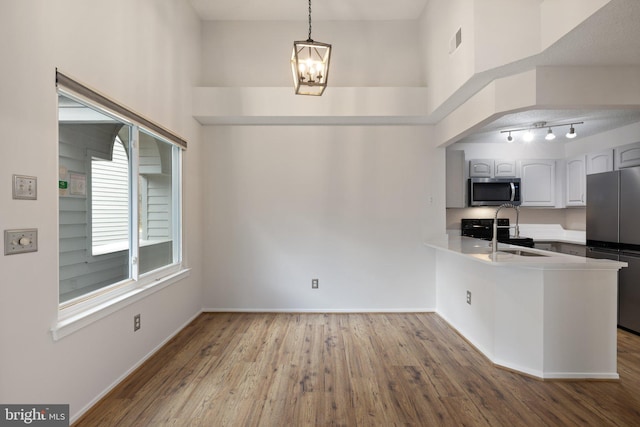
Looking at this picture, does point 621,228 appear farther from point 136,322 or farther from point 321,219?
point 136,322

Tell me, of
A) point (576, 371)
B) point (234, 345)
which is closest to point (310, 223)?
point (234, 345)

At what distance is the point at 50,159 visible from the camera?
70.4 inches

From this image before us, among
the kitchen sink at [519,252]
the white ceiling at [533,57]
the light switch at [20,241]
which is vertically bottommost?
the kitchen sink at [519,252]

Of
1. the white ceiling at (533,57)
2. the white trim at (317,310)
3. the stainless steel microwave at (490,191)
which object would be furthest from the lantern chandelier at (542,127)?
the white trim at (317,310)

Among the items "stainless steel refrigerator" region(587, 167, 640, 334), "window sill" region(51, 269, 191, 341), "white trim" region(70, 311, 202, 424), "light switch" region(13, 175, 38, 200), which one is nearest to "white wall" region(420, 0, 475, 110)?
"stainless steel refrigerator" region(587, 167, 640, 334)

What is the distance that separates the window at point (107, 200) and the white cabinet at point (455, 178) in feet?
12.1

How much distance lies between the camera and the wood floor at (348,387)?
204 cm

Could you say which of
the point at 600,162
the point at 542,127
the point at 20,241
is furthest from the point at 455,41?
the point at 20,241

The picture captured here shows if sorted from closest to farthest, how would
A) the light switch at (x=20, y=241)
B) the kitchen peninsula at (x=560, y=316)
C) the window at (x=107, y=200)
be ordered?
1. the light switch at (x=20, y=241)
2. the window at (x=107, y=200)
3. the kitchen peninsula at (x=560, y=316)

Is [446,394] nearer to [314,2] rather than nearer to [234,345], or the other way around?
[234,345]

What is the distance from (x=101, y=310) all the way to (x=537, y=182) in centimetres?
572

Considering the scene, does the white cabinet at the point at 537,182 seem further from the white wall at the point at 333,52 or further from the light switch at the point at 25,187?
the light switch at the point at 25,187

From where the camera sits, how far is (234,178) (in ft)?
13.7

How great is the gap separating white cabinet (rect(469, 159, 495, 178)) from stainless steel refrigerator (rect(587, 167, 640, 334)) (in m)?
1.23
